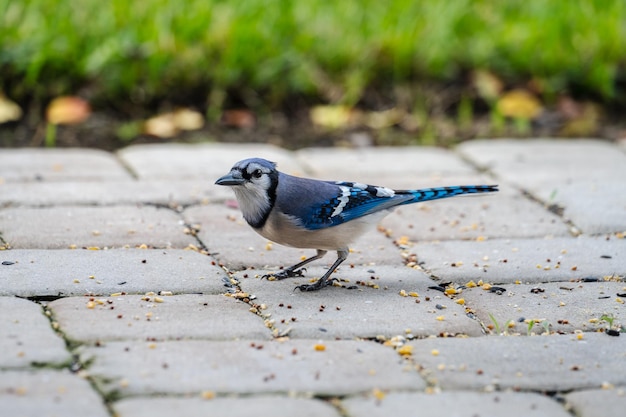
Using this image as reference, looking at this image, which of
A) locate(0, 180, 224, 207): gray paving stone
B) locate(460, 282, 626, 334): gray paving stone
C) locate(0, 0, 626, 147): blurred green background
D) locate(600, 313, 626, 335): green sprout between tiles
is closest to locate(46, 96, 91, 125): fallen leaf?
locate(0, 0, 626, 147): blurred green background

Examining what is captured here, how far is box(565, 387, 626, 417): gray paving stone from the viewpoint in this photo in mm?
3248

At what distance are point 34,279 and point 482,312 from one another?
175 centimetres

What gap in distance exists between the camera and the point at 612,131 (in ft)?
24.6

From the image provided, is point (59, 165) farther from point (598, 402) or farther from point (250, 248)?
point (598, 402)

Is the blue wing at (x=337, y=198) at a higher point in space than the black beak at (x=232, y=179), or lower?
lower

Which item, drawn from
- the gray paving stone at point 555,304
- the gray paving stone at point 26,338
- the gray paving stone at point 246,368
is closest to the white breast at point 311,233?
the gray paving stone at point 555,304

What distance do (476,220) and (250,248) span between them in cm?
124

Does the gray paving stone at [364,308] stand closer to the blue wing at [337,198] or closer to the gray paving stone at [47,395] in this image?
the blue wing at [337,198]

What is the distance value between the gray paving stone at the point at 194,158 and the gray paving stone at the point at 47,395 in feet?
9.11

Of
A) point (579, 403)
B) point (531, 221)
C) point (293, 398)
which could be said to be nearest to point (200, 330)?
point (293, 398)

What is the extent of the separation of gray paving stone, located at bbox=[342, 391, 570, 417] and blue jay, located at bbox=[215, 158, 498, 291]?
1.18 metres

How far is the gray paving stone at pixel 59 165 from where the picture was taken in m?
5.87

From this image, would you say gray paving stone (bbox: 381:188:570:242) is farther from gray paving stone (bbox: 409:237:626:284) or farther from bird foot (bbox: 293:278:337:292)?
bird foot (bbox: 293:278:337:292)

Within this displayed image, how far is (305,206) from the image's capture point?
4.48 m
